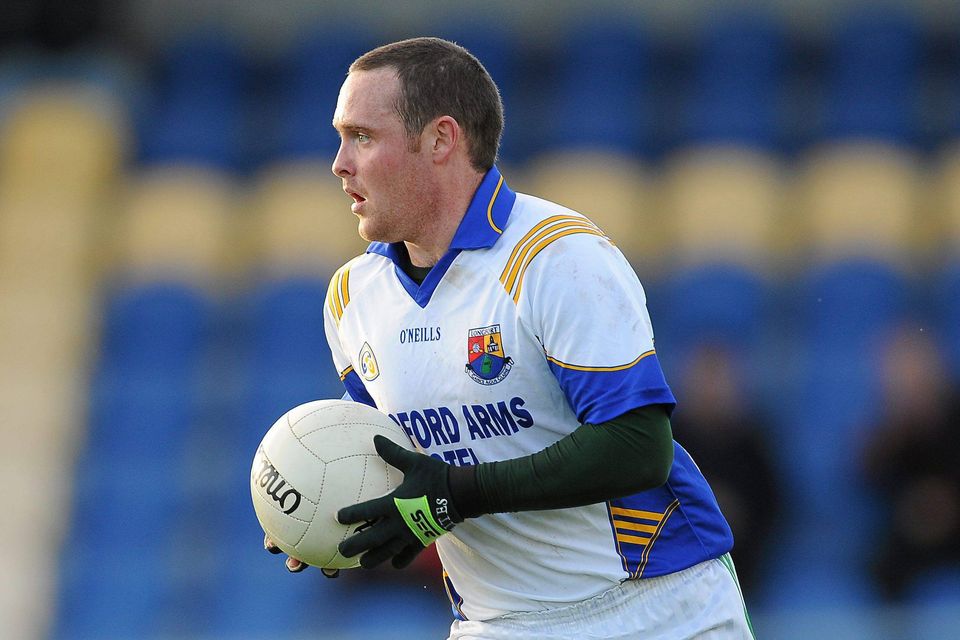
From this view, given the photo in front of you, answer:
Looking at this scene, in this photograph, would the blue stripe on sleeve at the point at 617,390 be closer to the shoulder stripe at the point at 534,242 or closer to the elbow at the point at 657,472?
the elbow at the point at 657,472

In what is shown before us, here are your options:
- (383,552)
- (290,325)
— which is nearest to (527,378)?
(383,552)

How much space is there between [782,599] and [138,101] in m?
7.30

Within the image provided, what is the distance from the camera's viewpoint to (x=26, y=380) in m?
11.3

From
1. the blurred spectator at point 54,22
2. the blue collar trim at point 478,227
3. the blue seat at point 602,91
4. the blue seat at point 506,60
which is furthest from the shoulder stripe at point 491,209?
the blurred spectator at point 54,22

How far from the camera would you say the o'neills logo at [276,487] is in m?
3.95

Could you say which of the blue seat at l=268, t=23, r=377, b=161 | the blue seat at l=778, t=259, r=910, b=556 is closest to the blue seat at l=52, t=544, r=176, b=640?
the blue seat at l=268, t=23, r=377, b=161

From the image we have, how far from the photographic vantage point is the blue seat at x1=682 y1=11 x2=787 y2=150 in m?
12.1

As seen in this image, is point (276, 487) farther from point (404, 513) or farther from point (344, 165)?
point (344, 165)

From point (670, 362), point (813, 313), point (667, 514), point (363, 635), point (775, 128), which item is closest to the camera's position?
point (667, 514)

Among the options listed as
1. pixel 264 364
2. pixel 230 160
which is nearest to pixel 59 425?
pixel 264 364

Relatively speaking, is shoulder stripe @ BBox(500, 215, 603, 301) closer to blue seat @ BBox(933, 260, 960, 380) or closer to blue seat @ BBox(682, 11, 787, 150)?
blue seat @ BBox(933, 260, 960, 380)

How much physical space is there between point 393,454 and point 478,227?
2.33 feet

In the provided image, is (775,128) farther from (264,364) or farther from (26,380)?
(26,380)

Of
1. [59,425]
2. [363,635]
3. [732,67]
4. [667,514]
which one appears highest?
[732,67]
